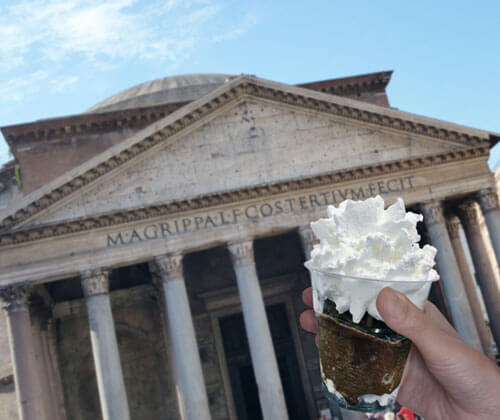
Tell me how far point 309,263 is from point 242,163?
1442cm

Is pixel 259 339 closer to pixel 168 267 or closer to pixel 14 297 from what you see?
pixel 168 267

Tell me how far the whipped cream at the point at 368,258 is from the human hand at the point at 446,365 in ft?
0.31

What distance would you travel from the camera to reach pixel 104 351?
50.6 ft

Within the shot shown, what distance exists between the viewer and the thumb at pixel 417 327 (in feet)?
7.75

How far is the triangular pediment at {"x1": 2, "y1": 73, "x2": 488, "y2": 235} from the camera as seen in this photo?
16.2 meters

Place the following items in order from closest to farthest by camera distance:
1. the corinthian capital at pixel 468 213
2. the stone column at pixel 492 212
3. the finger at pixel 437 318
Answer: the finger at pixel 437 318 < the stone column at pixel 492 212 < the corinthian capital at pixel 468 213

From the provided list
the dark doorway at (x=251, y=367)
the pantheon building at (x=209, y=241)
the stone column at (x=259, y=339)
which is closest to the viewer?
the stone column at (x=259, y=339)

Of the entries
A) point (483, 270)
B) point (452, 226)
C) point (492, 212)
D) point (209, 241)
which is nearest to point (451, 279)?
point (492, 212)

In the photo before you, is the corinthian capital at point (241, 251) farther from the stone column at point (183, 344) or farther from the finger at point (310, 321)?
the finger at point (310, 321)

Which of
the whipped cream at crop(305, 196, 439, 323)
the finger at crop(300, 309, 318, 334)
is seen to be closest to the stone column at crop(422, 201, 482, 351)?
the finger at crop(300, 309, 318, 334)

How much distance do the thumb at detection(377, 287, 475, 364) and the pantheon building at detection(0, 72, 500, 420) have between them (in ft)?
45.1

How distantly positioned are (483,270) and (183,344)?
33.1 ft

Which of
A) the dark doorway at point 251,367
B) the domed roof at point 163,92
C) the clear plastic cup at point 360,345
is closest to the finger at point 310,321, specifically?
the clear plastic cup at point 360,345

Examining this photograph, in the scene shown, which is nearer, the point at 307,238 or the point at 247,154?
the point at 307,238
